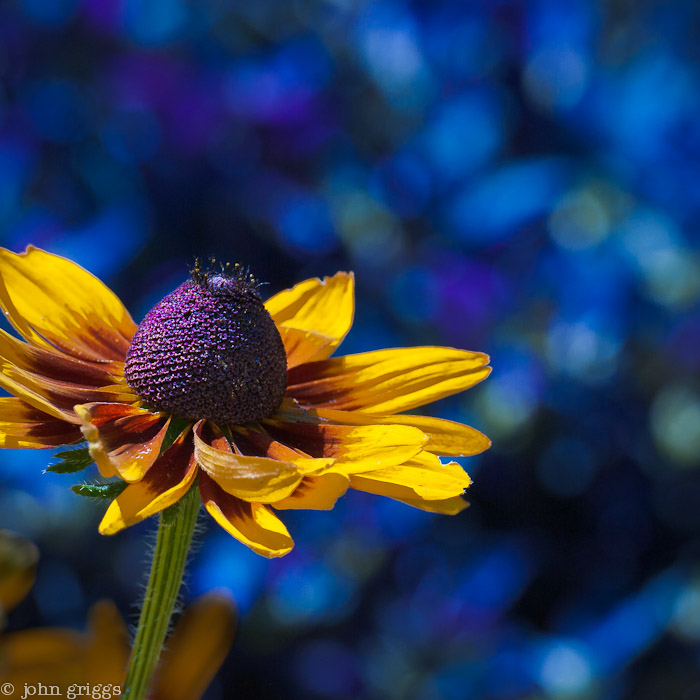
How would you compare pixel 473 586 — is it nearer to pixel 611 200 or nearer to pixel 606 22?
pixel 611 200

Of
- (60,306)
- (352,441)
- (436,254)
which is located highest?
(436,254)

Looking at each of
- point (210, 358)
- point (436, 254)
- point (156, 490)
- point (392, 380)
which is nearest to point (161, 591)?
point (156, 490)

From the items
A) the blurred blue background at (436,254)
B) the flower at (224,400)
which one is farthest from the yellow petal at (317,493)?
the blurred blue background at (436,254)

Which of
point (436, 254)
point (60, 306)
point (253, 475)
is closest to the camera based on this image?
point (253, 475)

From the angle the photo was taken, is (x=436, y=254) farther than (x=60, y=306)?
Yes

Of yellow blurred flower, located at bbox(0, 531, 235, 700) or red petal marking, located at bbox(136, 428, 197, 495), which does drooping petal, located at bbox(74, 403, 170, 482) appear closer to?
red petal marking, located at bbox(136, 428, 197, 495)

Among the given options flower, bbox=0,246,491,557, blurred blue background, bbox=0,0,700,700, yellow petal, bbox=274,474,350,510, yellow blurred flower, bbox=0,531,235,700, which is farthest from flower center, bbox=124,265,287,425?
blurred blue background, bbox=0,0,700,700

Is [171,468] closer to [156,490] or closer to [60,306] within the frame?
[156,490]
